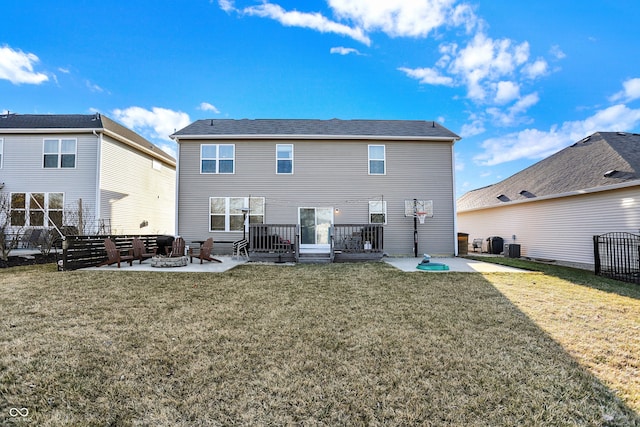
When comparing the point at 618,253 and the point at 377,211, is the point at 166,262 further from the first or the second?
the point at 618,253

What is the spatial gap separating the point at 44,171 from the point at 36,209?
1806 millimetres

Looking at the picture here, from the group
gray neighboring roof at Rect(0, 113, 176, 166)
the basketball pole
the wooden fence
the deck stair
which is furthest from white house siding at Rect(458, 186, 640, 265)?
gray neighboring roof at Rect(0, 113, 176, 166)

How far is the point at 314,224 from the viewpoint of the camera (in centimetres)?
1291

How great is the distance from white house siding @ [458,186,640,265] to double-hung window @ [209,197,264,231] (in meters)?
12.3

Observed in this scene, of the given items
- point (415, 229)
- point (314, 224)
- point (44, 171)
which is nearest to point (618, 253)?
point (415, 229)

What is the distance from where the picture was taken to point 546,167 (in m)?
13.9

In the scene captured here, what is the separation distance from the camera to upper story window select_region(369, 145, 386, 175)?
43.0 feet

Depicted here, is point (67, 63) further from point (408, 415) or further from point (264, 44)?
point (408, 415)

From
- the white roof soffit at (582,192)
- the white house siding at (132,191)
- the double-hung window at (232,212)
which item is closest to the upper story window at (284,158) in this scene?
the double-hung window at (232,212)

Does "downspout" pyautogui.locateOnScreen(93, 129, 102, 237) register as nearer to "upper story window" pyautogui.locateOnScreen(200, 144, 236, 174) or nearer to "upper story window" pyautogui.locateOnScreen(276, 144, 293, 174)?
"upper story window" pyautogui.locateOnScreen(200, 144, 236, 174)

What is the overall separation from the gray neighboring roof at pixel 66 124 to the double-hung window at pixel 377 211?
41.6 feet

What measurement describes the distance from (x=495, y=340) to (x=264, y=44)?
49.6 feet

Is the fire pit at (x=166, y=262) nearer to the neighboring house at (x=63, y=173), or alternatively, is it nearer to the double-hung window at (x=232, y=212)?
the double-hung window at (x=232, y=212)

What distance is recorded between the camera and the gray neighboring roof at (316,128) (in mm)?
12891
